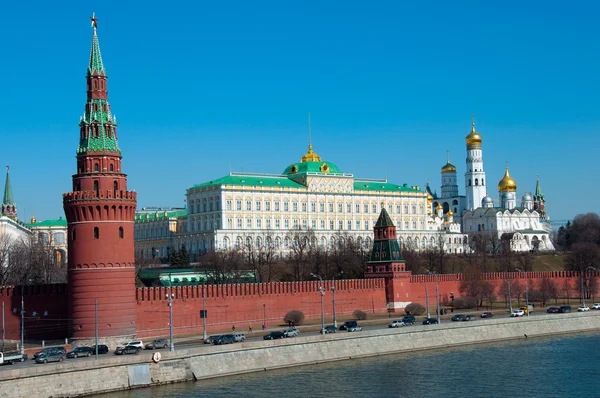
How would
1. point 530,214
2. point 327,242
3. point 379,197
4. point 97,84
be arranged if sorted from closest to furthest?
point 97,84, point 327,242, point 379,197, point 530,214

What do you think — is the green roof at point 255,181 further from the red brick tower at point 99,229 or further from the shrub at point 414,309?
the red brick tower at point 99,229

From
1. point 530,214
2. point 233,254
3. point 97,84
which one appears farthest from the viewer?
point 530,214

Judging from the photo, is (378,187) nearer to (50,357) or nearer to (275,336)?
(275,336)

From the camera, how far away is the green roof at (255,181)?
12157 centimetres

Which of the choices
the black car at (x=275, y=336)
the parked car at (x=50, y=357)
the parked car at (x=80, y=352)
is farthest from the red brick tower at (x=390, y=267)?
the parked car at (x=50, y=357)

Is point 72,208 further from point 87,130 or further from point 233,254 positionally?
point 233,254

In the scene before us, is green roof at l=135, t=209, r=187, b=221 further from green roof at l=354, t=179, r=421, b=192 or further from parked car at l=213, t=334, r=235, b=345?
parked car at l=213, t=334, r=235, b=345

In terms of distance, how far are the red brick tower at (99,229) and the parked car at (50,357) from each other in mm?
6836

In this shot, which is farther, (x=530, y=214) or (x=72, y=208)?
(x=530, y=214)

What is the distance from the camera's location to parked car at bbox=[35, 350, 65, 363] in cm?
4435

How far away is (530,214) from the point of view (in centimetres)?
16262

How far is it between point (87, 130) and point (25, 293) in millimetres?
11272

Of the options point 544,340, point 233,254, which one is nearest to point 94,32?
point 544,340

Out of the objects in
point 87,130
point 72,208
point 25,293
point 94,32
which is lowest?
point 25,293
